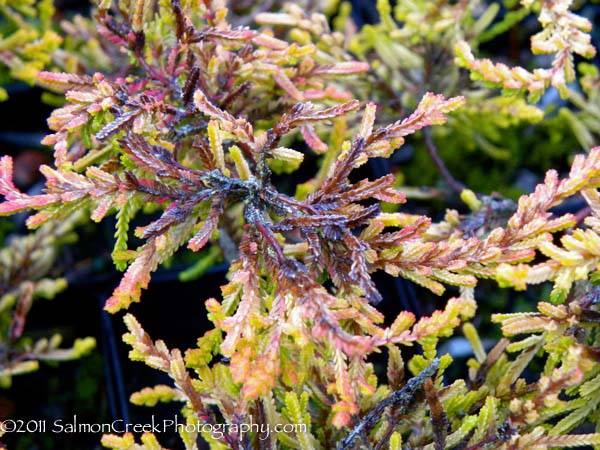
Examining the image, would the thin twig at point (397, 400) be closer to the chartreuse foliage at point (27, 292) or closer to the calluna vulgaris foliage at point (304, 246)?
the calluna vulgaris foliage at point (304, 246)

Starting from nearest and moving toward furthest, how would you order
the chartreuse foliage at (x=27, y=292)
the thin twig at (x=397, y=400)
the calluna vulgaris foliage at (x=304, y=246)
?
the calluna vulgaris foliage at (x=304, y=246), the thin twig at (x=397, y=400), the chartreuse foliage at (x=27, y=292)

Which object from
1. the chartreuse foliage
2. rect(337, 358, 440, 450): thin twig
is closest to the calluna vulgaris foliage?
rect(337, 358, 440, 450): thin twig

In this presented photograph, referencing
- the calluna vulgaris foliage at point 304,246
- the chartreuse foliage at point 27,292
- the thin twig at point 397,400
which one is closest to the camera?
the calluna vulgaris foliage at point 304,246

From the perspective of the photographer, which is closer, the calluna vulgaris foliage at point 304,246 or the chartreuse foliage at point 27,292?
the calluna vulgaris foliage at point 304,246

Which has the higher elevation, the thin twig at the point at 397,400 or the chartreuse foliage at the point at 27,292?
the chartreuse foliage at the point at 27,292

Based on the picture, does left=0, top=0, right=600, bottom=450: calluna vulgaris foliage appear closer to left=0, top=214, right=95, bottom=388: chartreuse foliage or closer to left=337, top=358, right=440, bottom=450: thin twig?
left=337, top=358, right=440, bottom=450: thin twig

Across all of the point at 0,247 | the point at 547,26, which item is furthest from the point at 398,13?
the point at 0,247

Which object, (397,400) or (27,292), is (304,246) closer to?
(397,400)

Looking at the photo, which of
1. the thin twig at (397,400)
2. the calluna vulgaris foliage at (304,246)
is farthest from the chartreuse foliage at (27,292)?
the thin twig at (397,400)
